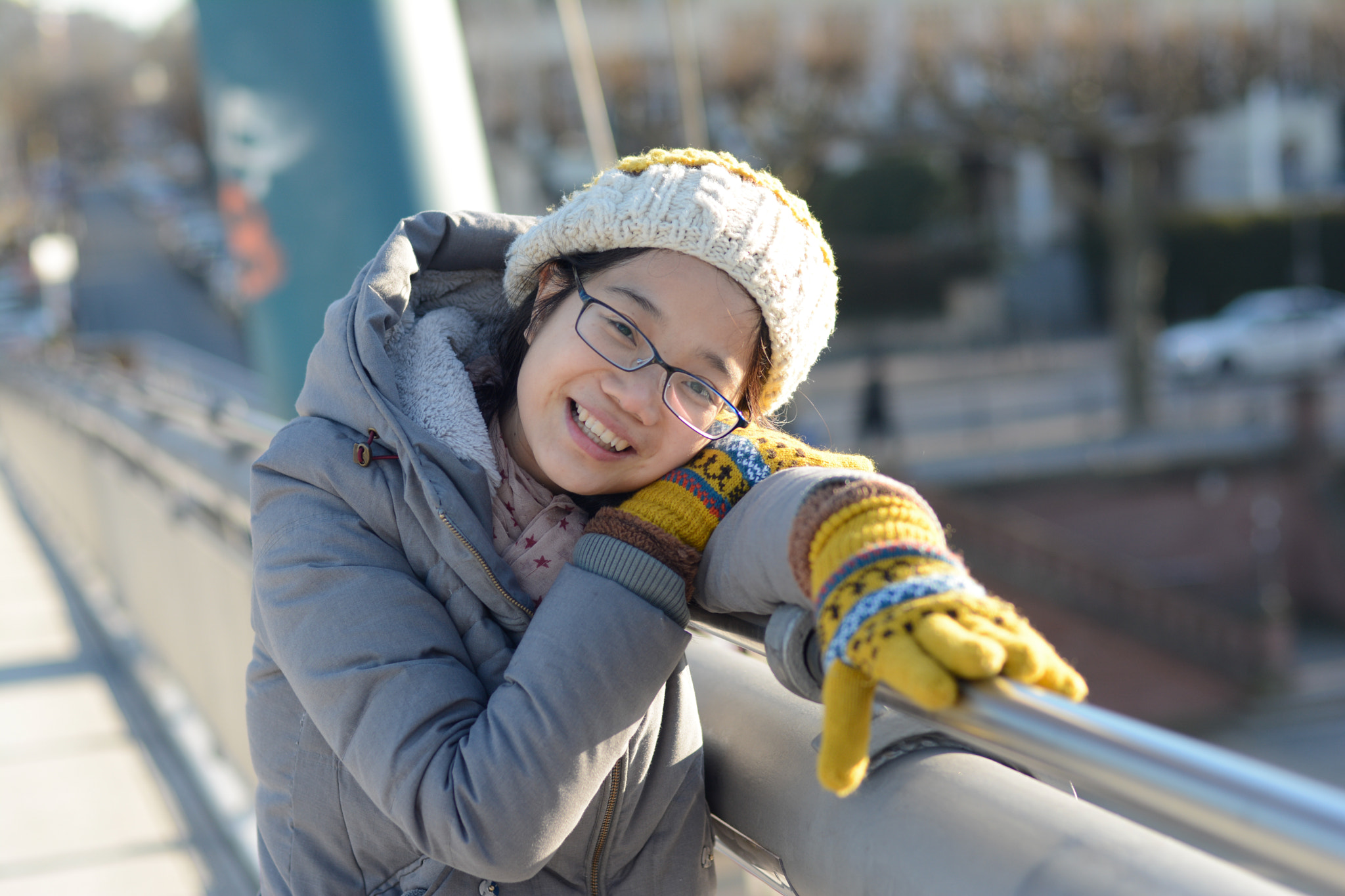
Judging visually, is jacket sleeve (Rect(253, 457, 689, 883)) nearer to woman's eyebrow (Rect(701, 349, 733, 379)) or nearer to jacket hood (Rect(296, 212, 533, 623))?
jacket hood (Rect(296, 212, 533, 623))

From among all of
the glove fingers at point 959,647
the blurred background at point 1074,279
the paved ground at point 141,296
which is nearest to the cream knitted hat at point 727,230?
the glove fingers at point 959,647

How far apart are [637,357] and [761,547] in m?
0.38

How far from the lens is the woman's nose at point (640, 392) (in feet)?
5.35

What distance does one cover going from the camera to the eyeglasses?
1.65 m

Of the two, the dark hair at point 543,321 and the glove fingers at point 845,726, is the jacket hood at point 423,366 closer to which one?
the dark hair at point 543,321

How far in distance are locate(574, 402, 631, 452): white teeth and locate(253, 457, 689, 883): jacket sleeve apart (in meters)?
0.23

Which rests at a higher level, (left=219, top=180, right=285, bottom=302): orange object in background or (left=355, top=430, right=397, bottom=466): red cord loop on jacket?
(left=355, top=430, right=397, bottom=466): red cord loop on jacket

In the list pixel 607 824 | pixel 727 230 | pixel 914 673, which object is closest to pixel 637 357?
pixel 727 230

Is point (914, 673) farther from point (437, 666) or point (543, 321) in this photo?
point (543, 321)

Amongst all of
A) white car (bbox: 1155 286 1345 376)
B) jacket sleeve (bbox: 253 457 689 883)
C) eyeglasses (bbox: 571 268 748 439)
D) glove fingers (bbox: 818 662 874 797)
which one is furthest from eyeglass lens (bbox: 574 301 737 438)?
white car (bbox: 1155 286 1345 376)

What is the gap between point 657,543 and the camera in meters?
1.50

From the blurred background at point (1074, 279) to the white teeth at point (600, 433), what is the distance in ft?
18.4

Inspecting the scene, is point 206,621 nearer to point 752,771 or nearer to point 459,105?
point 459,105

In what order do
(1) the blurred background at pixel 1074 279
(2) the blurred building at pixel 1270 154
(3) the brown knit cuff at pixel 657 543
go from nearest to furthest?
(3) the brown knit cuff at pixel 657 543
(1) the blurred background at pixel 1074 279
(2) the blurred building at pixel 1270 154
